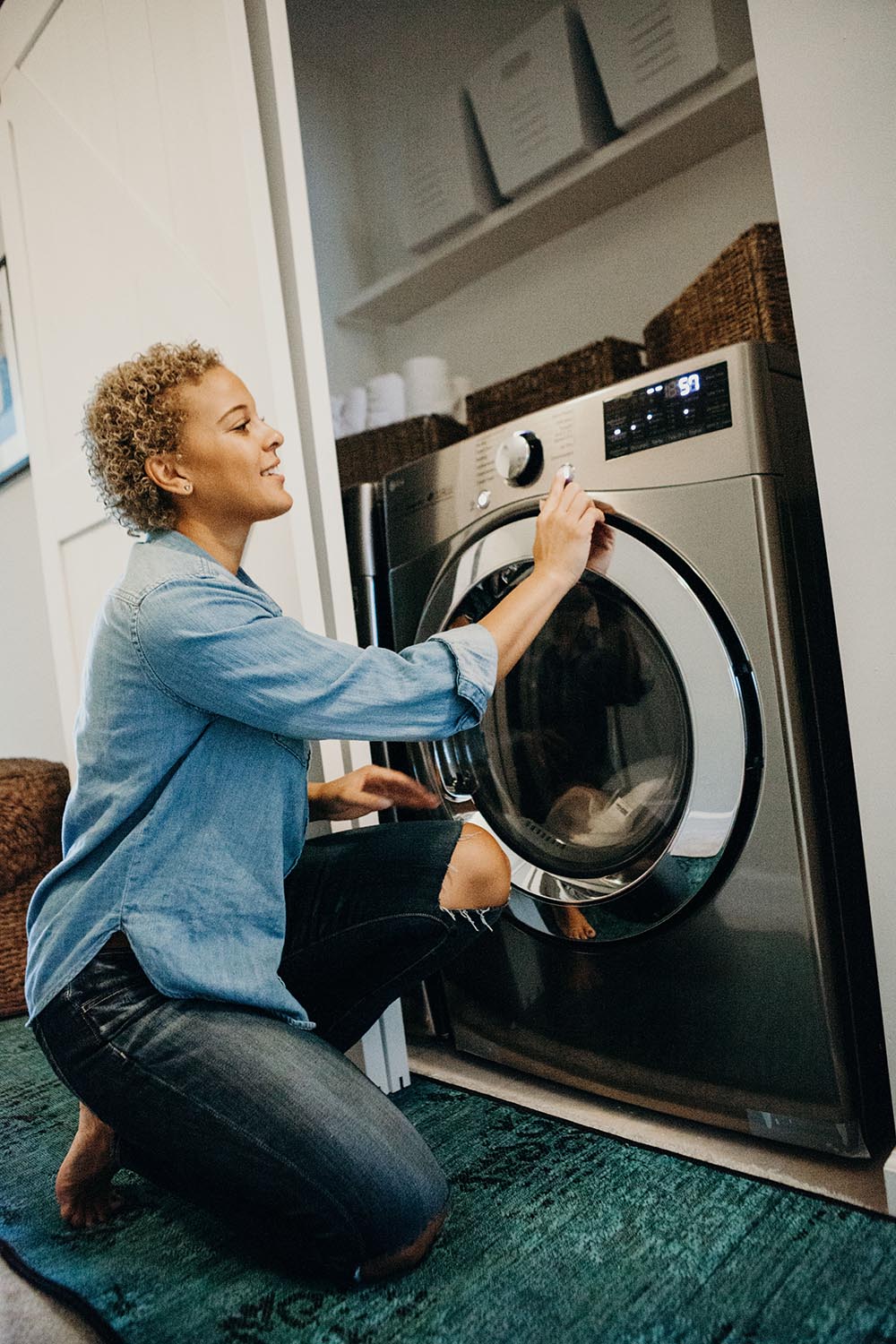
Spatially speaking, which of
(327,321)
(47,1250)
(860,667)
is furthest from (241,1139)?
Result: (327,321)

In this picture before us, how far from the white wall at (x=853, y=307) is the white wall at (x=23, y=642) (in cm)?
220

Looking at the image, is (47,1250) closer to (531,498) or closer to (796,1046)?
(796,1046)

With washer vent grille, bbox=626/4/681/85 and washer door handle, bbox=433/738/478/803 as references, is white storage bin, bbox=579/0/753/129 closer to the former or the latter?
washer vent grille, bbox=626/4/681/85

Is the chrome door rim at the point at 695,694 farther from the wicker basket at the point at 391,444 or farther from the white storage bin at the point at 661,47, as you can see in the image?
the white storage bin at the point at 661,47

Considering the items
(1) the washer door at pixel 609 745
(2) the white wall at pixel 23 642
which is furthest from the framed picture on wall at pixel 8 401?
(1) the washer door at pixel 609 745

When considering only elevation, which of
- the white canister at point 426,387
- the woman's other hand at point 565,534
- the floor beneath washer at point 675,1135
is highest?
the white canister at point 426,387

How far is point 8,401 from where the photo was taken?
2787 mm

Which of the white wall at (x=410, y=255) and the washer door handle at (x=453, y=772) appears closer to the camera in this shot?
the washer door handle at (x=453, y=772)

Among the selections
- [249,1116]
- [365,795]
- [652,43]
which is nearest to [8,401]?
[652,43]

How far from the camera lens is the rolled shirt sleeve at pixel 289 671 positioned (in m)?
1.05

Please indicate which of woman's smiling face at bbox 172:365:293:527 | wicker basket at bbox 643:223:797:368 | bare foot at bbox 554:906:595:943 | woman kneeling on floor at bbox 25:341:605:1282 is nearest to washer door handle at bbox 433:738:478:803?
bare foot at bbox 554:906:595:943

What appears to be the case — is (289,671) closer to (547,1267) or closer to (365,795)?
(365,795)

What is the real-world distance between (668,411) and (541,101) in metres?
1.08

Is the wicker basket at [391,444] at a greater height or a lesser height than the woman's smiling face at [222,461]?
greater
